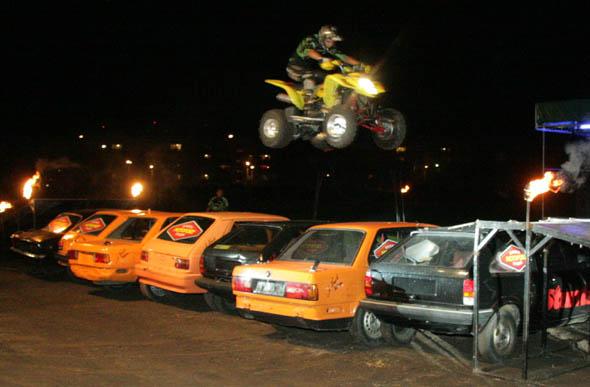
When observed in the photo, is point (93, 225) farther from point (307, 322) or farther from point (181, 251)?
point (307, 322)

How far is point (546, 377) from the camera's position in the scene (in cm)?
613

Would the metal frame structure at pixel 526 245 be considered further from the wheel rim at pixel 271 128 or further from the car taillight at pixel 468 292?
the wheel rim at pixel 271 128

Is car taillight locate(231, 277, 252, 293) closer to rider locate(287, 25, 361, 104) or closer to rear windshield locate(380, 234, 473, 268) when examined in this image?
rear windshield locate(380, 234, 473, 268)

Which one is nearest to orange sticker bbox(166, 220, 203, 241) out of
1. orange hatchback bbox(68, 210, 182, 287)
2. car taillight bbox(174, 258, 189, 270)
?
car taillight bbox(174, 258, 189, 270)

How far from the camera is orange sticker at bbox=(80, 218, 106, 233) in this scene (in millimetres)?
12250

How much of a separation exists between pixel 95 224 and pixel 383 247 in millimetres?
6600

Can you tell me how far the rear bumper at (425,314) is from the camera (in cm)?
642

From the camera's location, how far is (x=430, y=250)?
736 cm

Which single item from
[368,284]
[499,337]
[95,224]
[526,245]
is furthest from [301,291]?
[95,224]

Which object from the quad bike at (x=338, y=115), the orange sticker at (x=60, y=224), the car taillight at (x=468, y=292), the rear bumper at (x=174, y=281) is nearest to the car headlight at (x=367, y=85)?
the quad bike at (x=338, y=115)

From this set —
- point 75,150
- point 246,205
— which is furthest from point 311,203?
point 75,150

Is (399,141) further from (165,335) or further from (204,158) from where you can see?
(204,158)

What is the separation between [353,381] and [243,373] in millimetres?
1082

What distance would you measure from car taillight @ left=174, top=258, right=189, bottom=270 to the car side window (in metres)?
3.04
